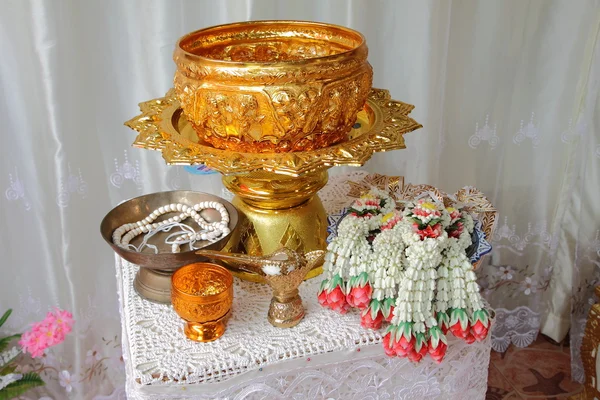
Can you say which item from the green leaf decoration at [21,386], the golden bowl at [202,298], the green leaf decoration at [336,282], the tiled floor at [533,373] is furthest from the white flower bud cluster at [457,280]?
the green leaf decoration at [21,386]

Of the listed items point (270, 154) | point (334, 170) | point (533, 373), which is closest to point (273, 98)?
point (270, 154)

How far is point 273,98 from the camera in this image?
0.67 m

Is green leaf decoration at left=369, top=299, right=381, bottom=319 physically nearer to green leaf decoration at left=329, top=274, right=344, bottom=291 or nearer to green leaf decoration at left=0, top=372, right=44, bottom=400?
green leaf decoration at left=329, top=274, right=344, bottom=291

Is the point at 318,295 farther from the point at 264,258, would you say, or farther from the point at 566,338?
the point at 566,338

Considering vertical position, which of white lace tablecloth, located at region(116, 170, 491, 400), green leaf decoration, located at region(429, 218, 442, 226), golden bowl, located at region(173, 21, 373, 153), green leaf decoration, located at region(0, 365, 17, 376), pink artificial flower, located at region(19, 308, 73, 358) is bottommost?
green leaf decoration, located at region(0, 365, 17, 376)

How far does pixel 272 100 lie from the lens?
0.67 metres

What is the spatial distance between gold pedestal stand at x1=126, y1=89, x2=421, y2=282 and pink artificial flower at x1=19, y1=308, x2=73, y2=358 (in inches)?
22.3

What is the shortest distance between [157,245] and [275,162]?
243 mm

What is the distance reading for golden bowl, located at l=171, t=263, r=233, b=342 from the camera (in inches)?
26.4

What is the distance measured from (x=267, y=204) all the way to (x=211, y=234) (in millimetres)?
90

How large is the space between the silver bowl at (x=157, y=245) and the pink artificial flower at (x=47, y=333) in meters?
0.50

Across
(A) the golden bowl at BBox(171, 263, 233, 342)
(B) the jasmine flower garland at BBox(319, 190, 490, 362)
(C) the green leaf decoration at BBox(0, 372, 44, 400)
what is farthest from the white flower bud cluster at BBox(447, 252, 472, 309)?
(C) the green leaf decoration at BBox(0, 372, 44, 400)

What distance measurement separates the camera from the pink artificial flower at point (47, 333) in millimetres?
1189

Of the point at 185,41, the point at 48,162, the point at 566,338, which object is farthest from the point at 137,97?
the point at 566,338
